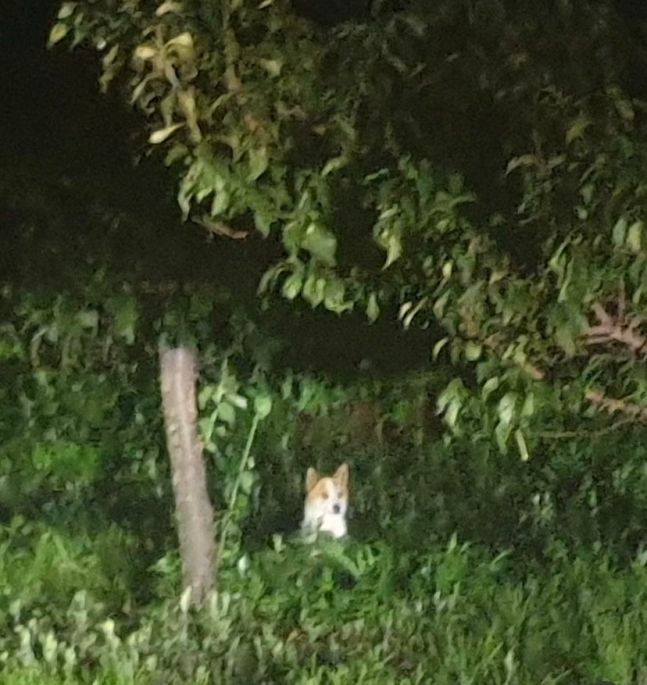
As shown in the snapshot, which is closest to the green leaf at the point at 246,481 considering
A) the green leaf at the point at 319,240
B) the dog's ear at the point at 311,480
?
the dog's ear at the point at 311,480

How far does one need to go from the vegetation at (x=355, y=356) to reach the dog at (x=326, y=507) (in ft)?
0.25

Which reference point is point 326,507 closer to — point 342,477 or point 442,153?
point 342,477

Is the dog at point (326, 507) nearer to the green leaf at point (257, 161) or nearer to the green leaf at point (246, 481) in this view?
the green leaf at point (246, 481)

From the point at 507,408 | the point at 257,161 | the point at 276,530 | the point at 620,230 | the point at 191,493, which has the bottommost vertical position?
the point at 276,530

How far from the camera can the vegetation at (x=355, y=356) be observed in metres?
1.87

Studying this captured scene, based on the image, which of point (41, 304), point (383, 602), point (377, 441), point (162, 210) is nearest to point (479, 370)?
point (162, 210)

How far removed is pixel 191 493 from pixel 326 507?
47 cm

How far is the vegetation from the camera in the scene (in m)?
1.87

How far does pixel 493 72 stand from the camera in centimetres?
190

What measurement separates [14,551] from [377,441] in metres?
1.19

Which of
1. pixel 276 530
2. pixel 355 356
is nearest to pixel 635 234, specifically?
pixel 276 530

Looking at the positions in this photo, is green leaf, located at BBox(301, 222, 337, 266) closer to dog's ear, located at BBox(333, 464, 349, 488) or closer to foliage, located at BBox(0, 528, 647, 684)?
foliage, located at BBox(0, 528, 647, 684)

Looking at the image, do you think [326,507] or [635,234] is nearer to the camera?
[635,234]

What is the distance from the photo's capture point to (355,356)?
4.04 m
